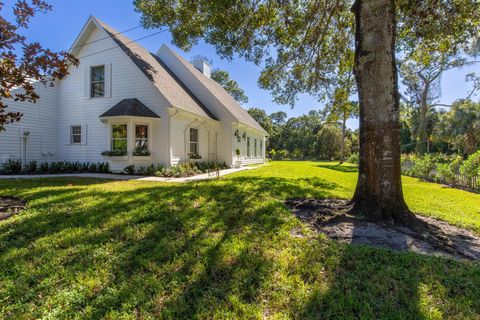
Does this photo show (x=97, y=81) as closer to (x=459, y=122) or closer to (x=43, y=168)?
(x=43, y=168)

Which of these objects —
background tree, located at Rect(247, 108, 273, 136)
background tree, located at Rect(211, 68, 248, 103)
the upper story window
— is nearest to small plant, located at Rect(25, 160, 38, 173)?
the upper story window

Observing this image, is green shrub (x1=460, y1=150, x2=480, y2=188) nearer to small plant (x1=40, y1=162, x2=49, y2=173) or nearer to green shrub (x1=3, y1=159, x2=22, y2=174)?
small plant (x1=40, y1=162, x2=49, y2=173)

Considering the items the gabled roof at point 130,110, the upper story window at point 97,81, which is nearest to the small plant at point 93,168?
the gabled roof at point 130,110

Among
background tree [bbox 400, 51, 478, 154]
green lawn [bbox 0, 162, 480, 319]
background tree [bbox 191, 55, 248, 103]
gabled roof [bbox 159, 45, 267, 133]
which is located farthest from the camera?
background tree [bbox 191, 55, 248, 103]

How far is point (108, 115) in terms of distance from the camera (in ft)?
34.0

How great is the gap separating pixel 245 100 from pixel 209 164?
1091 inches

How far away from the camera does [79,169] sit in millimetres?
11523

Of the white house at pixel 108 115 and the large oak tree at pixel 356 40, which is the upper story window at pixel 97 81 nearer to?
the white house at pixel 108 115

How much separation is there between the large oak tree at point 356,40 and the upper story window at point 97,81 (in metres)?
3.99

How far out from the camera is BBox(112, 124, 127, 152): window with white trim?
10.9 metres

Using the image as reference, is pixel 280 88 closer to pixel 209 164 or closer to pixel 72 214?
pixel 209 164

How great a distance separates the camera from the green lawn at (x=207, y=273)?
2137 millimetres

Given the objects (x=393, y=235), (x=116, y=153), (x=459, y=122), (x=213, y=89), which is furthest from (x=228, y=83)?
(x=393, y=235)

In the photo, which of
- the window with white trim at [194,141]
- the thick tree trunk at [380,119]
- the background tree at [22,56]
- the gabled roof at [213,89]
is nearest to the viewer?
the background tree at [22,56]
